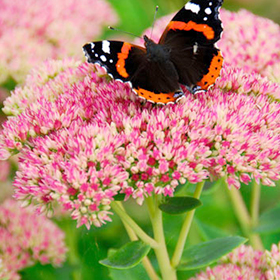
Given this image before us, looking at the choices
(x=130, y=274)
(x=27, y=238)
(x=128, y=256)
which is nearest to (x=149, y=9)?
(x=27, y=238)

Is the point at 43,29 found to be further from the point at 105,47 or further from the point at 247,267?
the point at 247,267

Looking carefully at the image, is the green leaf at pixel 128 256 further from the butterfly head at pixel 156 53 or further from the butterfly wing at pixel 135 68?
the butterfly head at pixel 156 53

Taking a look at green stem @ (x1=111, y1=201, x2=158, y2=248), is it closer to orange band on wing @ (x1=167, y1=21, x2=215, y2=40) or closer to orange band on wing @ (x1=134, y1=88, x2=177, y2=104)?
orange band on wing @ (x1=134, y1=88, x2=177, y2=104)

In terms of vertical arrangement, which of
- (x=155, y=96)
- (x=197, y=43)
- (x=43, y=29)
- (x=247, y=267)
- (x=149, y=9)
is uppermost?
(x=149, y=9)

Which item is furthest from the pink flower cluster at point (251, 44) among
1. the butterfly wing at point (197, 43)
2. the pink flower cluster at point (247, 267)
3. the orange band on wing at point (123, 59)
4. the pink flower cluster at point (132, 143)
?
the pink flower cluster at point (247, 267)

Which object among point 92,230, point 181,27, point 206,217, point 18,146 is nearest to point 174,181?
point 18,146
